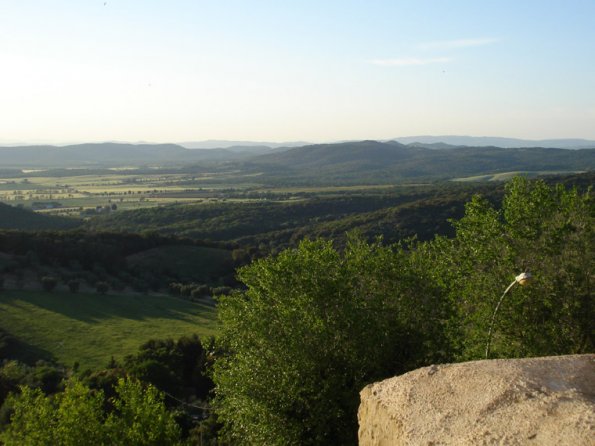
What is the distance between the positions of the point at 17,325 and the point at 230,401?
3886 cm

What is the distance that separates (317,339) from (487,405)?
10.1 metres

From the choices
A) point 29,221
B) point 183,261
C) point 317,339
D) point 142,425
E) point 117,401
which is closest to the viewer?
point 142,425

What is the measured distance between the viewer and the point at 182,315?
6488 cm

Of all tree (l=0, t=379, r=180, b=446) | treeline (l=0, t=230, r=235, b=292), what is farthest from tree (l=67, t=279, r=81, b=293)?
tree (l=0, t=379, r=180, b=446)

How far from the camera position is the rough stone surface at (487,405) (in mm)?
12344

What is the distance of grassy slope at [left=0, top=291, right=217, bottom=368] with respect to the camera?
49219mm

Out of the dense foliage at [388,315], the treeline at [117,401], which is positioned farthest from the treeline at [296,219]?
the dense foliage at [388,315]

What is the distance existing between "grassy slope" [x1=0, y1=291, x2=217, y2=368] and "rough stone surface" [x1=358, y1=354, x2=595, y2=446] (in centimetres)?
3678

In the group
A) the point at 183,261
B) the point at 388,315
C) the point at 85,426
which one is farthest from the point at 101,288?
the point at 388,315

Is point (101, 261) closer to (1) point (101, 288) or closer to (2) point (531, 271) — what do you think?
(1) point (101, 288)

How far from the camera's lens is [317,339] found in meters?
23.0

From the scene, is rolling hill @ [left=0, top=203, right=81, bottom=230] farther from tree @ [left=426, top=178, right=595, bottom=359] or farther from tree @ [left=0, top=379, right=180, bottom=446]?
tree @ [left=426, top=178, right=595, bottom=359]

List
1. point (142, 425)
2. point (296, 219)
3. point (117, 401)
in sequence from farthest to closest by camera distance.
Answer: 1. point (296, 219)
2. point (117, 401)
3. point (142, 425)

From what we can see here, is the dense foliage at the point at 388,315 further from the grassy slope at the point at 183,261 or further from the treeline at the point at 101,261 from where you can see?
the grassy slope at the point at 183,261
